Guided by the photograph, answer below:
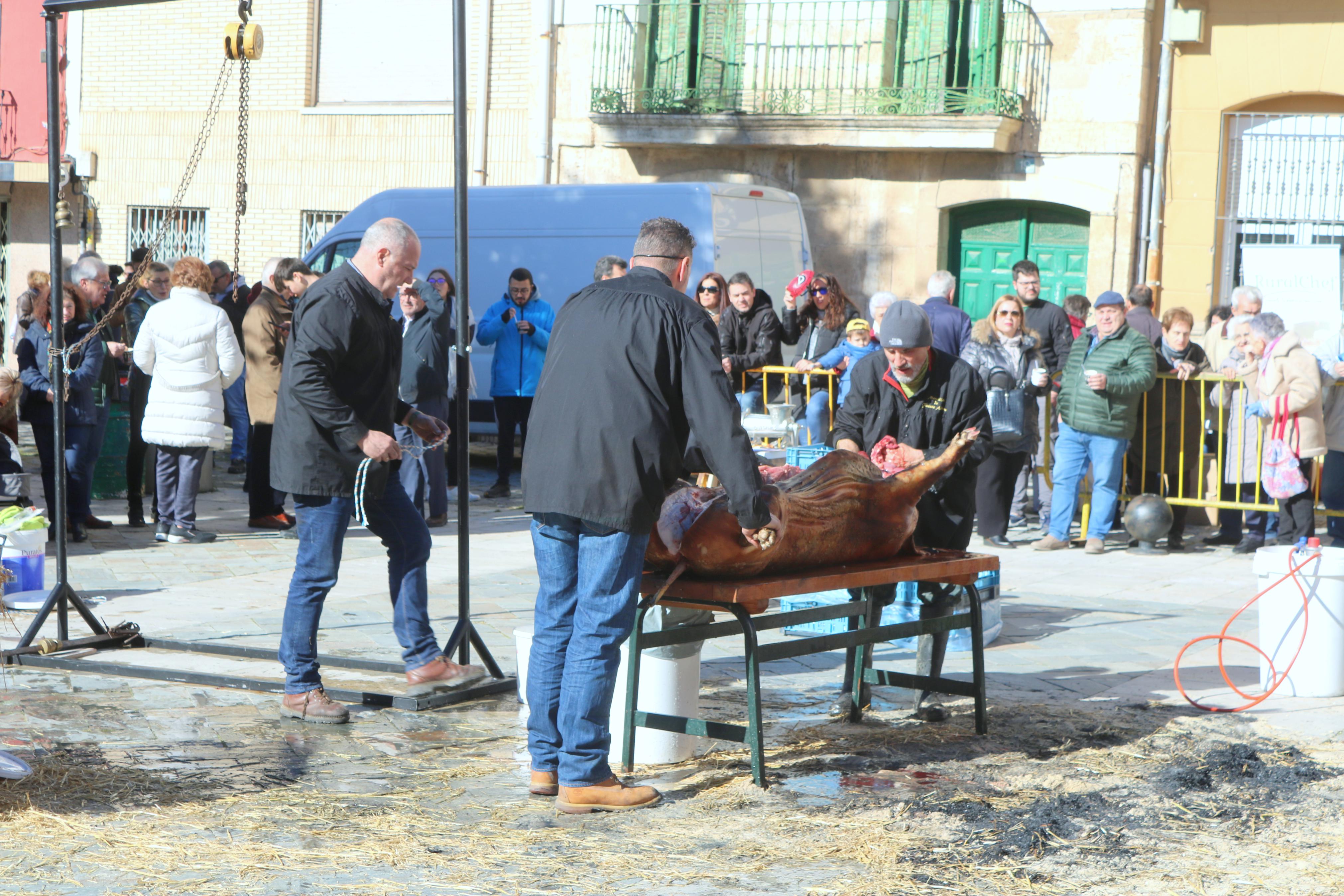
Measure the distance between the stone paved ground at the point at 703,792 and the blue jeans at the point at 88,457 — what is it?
8.49ft

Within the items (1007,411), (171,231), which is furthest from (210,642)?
(171,231)

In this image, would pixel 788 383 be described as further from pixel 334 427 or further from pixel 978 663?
pixel 334 427

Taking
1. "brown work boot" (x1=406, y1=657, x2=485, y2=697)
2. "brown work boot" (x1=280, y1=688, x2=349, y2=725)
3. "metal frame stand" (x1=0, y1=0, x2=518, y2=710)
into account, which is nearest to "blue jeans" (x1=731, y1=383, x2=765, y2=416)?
"metal frame stand" (x1=0, y1=0, x2=518, y2=710)

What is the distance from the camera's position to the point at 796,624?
19.2ft

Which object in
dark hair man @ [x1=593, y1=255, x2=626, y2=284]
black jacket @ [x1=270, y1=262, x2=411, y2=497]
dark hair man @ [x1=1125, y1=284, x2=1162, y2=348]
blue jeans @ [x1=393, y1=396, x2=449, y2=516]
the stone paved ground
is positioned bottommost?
the stone paved ground

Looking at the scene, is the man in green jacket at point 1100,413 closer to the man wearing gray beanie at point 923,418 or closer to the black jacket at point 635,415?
the man wearing gray beanie at point 923,418

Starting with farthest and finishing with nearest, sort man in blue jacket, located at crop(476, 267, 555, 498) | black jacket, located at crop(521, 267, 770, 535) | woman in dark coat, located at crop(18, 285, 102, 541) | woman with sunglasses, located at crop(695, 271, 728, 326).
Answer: man in blue jacket, located at crop(476, 267, 555, 498)
woman with sunglasses, located at crop(695, 271, 728, 326)
woman in dark coat, located at crop(18, 285, 102, 541)
black jacket, located at crop(521, 267, 770, 535)

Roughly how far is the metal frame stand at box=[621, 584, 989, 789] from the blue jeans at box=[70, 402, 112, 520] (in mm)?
6038

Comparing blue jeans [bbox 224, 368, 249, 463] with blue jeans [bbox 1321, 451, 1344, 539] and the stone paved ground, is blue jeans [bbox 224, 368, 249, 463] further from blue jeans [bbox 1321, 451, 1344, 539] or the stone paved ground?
blue jeans [bbox 1321, 451, 1344, 539]

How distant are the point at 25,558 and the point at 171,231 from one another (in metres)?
15.0

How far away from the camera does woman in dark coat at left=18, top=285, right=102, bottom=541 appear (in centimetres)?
1022

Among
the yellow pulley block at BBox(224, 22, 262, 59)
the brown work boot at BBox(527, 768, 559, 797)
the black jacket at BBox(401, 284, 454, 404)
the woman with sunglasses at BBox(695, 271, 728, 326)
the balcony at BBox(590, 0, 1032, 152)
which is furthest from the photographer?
the balcony at BBox(590, 0, 1032, 152)

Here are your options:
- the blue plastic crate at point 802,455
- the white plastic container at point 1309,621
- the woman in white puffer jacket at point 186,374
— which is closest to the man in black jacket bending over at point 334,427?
the blue plastic crate at point 802,455

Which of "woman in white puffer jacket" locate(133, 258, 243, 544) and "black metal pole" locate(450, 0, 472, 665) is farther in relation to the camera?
"woman in white puffer jacket" locate(133, 258, 243, 544)
